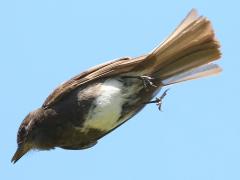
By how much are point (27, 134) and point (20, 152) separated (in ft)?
1.02

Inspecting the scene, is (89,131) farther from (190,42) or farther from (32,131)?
(190,42)

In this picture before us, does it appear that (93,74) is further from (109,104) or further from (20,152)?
(20,152)

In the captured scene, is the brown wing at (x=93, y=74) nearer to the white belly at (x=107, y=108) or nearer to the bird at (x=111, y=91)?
the bird at (x=111, y=91)

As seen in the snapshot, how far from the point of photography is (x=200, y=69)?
11180mm

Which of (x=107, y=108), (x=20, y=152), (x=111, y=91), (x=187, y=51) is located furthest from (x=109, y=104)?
(x=20, y=152)

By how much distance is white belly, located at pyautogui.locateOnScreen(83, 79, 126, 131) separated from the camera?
10734 mm

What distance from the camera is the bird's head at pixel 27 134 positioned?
443 inches

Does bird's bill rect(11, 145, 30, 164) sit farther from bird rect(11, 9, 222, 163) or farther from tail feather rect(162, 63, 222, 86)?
tail feather rect(162, 63, 222, 86)

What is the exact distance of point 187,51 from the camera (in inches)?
435

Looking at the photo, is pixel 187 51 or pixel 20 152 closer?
pixel 187 51

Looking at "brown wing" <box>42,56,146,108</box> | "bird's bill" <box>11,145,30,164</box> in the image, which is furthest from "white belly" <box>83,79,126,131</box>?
"bird's bill" <box>11,145,30,164</box>

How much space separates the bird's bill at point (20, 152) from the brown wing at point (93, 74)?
2.23 feet

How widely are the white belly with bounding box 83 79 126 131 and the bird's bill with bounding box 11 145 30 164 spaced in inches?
45.5

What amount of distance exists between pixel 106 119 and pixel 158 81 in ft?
3.59
